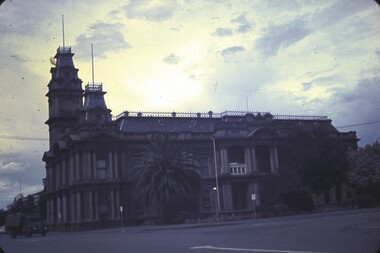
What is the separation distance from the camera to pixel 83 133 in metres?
64.5

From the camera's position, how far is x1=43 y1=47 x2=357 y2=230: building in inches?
2527

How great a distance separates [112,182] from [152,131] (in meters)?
9.16

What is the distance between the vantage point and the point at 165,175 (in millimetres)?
53125

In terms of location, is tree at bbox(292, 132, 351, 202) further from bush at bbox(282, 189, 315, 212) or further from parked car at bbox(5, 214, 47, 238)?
parked car at bbox(5, 214, 47, 238)

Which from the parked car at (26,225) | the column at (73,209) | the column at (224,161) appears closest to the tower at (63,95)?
the column at (73,209)

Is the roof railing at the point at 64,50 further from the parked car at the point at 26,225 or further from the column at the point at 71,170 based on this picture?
the parked car at the point at 26,225

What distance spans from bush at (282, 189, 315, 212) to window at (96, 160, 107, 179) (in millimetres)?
24903

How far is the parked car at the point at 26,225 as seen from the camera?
50.1 m

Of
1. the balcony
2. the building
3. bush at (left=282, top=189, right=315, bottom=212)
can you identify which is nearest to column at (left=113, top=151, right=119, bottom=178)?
the building

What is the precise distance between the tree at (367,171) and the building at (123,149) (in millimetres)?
7095

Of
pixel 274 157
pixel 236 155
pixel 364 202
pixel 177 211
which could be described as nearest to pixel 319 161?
pixel 364 202

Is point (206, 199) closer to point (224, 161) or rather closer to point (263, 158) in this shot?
point (224, 161)

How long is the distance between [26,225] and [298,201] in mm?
28226

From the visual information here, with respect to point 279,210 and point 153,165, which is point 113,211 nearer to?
point 153,165
